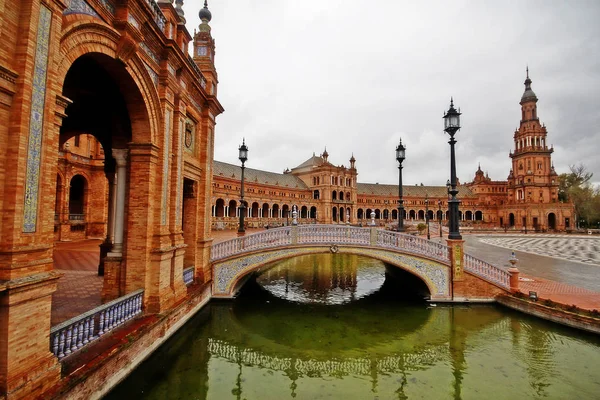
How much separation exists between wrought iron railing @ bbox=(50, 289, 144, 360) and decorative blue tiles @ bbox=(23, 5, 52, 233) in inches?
79.4

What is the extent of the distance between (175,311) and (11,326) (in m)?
4.89

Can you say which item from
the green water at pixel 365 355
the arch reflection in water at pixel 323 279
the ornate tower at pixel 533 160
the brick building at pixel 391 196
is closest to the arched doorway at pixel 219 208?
the brick building at pixel 391 196

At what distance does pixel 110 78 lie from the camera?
7734 mm

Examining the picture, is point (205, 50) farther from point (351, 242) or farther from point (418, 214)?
point (418, 214)

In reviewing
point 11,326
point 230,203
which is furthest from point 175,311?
point 230,203

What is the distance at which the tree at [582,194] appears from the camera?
6681cm

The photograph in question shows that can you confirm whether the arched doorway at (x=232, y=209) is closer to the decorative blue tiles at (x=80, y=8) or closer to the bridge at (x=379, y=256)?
the bridge at (x=379, y=256)

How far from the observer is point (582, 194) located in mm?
70250

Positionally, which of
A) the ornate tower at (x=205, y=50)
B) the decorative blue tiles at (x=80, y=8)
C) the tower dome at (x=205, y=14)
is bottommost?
the decorative blue tiles at (x=80, y=8)

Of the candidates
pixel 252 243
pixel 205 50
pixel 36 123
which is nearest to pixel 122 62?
pixel 36 123

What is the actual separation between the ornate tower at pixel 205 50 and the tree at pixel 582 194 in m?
83.9

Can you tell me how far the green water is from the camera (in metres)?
6.50

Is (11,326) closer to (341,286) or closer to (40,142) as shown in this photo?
(40,142)

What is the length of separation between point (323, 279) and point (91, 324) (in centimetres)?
1326
